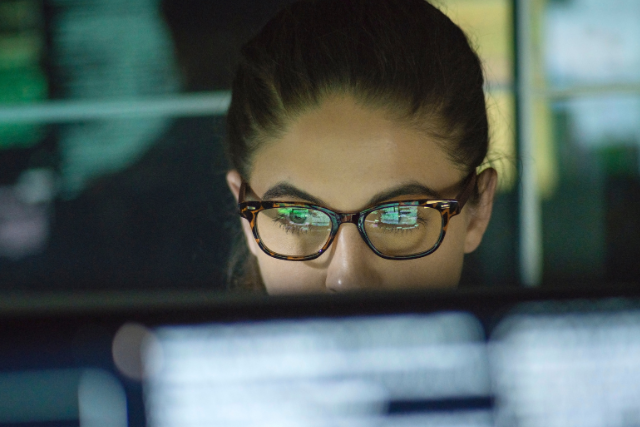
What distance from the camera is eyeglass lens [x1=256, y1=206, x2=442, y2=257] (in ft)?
2.99

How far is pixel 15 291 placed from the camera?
9.45 feet

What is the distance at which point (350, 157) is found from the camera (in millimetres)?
912

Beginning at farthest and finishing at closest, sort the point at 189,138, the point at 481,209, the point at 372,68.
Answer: the point at 189,138
the point at 481,209
the point at 372,68

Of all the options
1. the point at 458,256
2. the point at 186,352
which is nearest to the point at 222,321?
the point at 186,352

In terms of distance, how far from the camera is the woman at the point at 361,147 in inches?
36.0

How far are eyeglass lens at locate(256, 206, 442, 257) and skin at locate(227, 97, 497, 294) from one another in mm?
22

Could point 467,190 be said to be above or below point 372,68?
below

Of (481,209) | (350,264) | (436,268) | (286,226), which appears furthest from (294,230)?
(481,209)

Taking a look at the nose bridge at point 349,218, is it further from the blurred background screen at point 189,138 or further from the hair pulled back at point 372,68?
the blurred background screen at point 189,138

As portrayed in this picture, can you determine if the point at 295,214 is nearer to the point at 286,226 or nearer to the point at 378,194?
the point at 286,226

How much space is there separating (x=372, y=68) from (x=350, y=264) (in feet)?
1.33

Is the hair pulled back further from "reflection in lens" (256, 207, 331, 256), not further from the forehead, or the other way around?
"reflection in lens" (256, 207, 331, 256)

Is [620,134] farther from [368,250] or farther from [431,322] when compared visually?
[431,322]

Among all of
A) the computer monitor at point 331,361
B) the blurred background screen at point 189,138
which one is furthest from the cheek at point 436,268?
the blurred background screen at point 189,138
